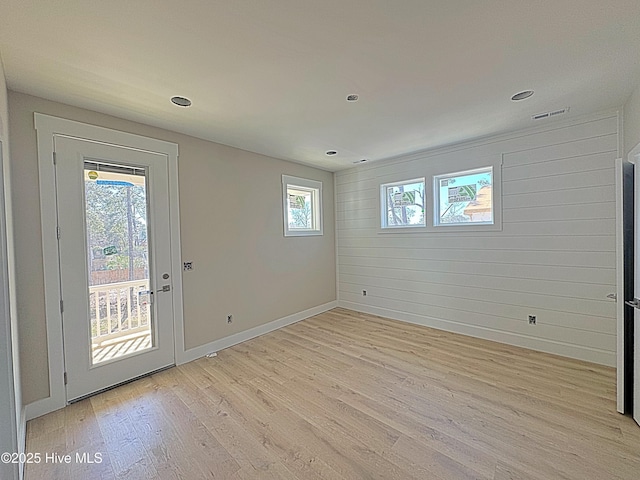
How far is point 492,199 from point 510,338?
6.06ft

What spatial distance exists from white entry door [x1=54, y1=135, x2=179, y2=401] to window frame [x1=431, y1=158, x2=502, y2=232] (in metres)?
3.71

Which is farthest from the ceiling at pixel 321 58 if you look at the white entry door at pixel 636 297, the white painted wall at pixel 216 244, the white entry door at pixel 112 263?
the white entry door at pixel 636 297

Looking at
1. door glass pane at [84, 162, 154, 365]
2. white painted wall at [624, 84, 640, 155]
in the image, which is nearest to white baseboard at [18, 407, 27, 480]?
door glass pane at [84, 162, 154, 365]

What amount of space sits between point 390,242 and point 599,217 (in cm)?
261

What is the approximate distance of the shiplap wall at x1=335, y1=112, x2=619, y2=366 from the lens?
3086mm

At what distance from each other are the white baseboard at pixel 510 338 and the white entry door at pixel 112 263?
3503mm

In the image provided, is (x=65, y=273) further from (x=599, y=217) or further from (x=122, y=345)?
(x=599, y=217)

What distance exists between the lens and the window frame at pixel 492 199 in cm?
372

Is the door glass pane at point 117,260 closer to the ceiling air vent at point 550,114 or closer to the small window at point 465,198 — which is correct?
the small window at point 465,198

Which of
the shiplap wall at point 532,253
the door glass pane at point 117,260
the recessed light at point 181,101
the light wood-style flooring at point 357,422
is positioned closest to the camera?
the light wood-style flooring at point 357,422

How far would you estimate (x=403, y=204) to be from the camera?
4.85 m

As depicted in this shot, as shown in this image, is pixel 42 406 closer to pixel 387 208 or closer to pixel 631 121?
pixel 387 208

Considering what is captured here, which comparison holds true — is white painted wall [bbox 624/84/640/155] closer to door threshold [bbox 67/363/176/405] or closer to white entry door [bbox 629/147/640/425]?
white entry door [bbox 629/147/640/425]

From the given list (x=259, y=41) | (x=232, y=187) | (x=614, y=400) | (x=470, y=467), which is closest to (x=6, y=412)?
(x=259, y=41)
